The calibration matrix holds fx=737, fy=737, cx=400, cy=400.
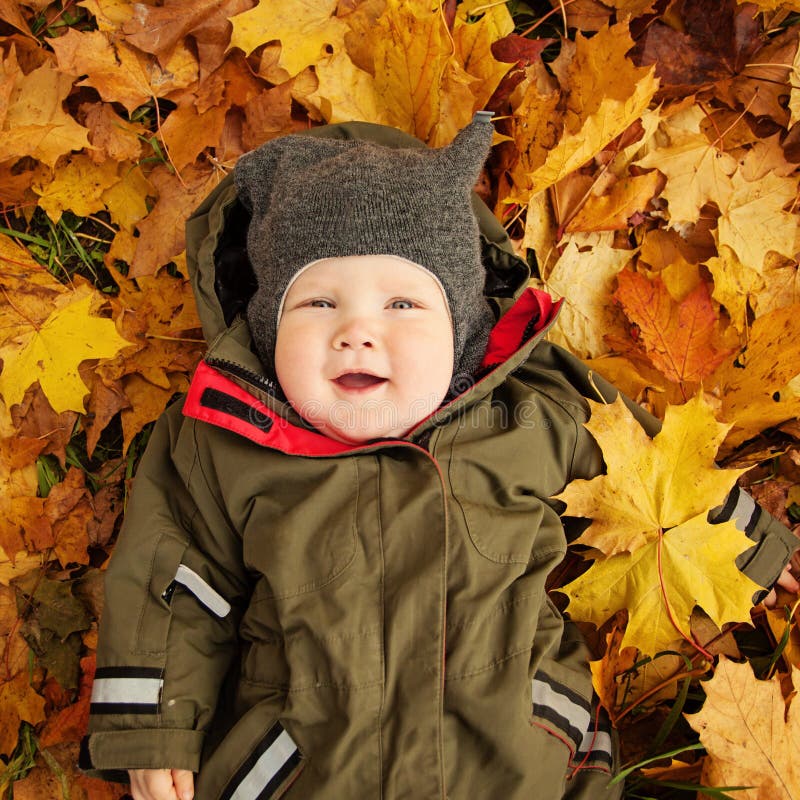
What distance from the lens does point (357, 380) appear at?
71.9 inches

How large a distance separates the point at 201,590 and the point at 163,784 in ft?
1.54

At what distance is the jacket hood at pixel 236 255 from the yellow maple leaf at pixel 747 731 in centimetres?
112

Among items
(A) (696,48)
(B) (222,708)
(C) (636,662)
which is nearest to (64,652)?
(B) (222,708)

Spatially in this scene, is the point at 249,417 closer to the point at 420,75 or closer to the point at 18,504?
the point at 18,504

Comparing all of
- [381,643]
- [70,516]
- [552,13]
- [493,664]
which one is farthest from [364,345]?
[552,13]

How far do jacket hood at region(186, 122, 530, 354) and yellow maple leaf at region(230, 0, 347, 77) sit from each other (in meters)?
0.27

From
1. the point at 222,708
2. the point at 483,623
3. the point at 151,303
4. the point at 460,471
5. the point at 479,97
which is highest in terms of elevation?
the point at 479,97

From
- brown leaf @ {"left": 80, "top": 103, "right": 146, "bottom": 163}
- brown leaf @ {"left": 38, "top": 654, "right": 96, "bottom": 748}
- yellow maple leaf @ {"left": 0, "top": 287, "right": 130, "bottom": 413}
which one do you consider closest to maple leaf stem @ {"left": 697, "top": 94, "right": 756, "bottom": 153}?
brown leaf @ {"left": 80, "top": 103, "right": 146, "bottom": 163}

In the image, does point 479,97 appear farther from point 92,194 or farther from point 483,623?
point 483,623

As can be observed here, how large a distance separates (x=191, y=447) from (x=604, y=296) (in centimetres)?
135

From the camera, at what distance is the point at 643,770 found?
1954mm

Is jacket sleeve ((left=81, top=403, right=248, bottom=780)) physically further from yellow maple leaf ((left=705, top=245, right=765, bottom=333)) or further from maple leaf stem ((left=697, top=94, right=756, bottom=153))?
maple leaf stem ((left=697, top=94, right=756, bottom=153))

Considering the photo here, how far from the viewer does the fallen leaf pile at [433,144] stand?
213 cm

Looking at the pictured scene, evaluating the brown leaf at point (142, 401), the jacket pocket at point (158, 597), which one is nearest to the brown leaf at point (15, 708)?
the jacket pocket at point (158, 597)
